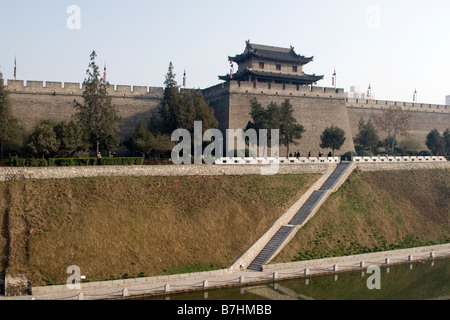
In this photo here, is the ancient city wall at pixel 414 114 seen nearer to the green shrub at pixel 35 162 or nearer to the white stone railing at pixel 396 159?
the white stone railing at pixel 396 159

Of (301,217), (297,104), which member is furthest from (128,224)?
(297,104)

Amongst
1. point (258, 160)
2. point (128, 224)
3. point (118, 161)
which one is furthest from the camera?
point (258, 160)

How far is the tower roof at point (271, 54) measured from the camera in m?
39.9

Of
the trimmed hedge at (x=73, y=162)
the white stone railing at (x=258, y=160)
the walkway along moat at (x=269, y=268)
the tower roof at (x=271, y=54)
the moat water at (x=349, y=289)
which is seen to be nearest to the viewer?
the walkway along moat at (x=269, y=268)

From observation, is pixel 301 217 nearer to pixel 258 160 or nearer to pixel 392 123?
pixel 258 160

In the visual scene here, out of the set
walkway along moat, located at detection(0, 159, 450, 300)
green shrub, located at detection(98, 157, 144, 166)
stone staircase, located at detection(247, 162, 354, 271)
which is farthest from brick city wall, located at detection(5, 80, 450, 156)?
green shrub, located at detection(98, 157, 144, 166)

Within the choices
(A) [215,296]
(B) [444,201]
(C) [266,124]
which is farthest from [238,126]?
(A) [215,296]

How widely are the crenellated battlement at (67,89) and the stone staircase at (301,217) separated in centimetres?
1453

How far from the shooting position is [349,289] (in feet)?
69.8

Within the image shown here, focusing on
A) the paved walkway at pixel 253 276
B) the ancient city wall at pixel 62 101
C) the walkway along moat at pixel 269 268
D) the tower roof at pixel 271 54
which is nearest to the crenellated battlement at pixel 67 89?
the ancient city wall at pixel 62 101

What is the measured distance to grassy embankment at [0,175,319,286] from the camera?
20.6 m

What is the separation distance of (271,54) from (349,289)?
23725mm

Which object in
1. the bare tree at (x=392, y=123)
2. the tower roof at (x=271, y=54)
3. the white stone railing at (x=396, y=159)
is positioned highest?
the tower roof at (x=271, y=54)
